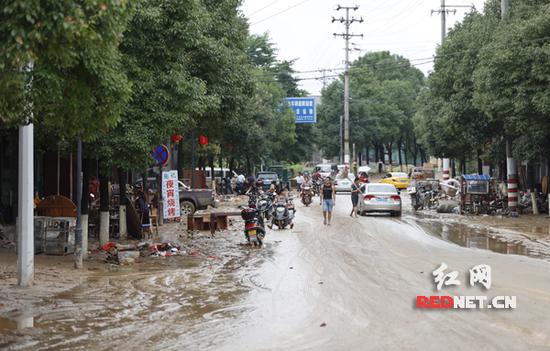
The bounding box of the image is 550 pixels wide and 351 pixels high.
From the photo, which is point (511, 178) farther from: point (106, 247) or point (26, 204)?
point (26, 204)

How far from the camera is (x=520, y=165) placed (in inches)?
1668

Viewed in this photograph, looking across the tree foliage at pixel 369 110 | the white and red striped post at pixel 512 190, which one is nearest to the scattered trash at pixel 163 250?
the white and red striped post at pixel 512 190

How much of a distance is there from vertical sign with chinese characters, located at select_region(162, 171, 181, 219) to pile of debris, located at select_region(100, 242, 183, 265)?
18.8 feet

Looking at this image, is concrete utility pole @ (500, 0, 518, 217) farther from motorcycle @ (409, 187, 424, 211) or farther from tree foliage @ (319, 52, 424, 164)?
tree foliage @ (319, 52, 424, 164)

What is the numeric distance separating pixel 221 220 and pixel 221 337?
50.9 ft

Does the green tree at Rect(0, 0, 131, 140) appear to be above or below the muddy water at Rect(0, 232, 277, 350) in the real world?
above

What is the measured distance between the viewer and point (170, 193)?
24766 millimetres

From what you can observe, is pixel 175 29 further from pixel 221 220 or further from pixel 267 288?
pixel 221 220

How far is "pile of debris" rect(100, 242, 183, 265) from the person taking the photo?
16500mm

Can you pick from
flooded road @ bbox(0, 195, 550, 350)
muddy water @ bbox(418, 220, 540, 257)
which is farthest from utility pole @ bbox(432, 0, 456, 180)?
flooded road @ bbox(0, 195, 550, 350)

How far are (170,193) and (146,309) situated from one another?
1386 centimetres

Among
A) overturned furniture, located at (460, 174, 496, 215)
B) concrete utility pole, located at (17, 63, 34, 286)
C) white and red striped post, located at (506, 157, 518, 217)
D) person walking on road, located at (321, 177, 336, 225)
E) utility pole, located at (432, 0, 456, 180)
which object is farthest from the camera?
utility pole, located at (432, 0, 456, 180)

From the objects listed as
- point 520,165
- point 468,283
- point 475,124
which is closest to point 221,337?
point 468,283

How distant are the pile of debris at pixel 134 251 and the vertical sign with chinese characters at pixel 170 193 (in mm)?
5742
